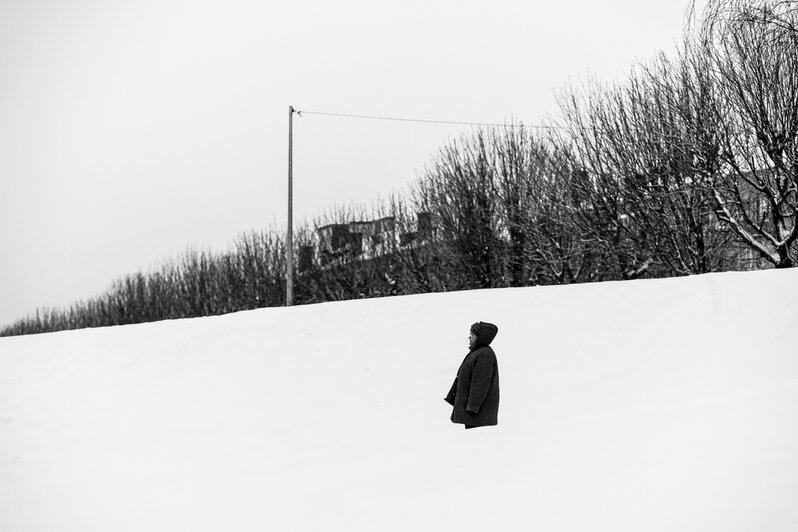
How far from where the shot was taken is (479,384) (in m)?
6.60

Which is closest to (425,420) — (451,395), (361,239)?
(451,395)

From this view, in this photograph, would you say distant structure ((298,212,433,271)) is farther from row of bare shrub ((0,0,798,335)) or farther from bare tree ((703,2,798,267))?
bare tree ((703,2,798,267))

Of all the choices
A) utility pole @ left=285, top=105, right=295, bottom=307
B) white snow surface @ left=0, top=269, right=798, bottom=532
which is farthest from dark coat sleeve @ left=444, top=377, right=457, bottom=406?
utility pole @ left=285, top=105, right=295, bottom=307

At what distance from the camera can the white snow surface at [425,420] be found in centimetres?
518

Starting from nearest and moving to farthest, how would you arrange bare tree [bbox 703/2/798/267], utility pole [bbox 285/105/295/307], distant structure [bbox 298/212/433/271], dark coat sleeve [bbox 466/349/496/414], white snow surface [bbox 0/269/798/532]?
white snow surface [bbox 0/269/798/532] → dark coat sleeve [bbox 466/349/496/414] → bare tree [bbox 703/2/798/267] → utility pole [bbox 285/105/295/307] → distant structure [bbox 298/212/433/271]

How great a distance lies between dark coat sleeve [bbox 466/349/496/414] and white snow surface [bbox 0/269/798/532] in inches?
14.8

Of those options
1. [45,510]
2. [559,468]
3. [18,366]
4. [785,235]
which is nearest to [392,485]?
[559,468]

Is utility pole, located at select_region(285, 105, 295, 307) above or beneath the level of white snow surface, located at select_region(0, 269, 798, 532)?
above

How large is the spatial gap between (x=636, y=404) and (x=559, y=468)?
2.31 meters

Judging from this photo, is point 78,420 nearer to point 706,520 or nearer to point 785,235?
point 706,520

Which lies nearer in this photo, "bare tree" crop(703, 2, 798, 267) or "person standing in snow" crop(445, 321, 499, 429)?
"person standing in snow" crop(445, 321, 499, 429)

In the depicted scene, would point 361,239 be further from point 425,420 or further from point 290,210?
point 425,420

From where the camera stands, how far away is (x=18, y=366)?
1680cm

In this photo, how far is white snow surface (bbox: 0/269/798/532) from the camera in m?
5.18
